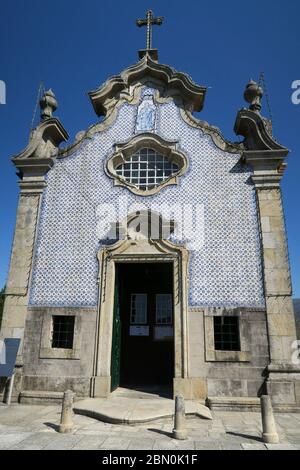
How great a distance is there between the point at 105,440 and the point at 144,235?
17.6ft

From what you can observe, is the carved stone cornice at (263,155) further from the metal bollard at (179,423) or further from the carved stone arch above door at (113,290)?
the metal bollard at (179,423)

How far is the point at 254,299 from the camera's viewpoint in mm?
8977

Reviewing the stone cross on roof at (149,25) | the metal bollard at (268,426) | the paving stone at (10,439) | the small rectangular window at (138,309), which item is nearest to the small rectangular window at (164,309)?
the small rectangular window at (138,309)

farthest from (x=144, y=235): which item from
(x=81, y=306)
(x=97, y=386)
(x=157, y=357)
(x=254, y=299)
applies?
(x=157, y=357)

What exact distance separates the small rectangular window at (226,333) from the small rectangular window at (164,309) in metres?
3.33

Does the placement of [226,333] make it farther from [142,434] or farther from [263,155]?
[263,155]

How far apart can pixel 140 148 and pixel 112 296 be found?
491 cm

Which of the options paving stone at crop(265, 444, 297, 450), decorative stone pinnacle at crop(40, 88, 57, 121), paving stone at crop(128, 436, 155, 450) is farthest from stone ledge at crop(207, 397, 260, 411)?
decorative stone pinnacle at crop(40, 88, 57, 121)

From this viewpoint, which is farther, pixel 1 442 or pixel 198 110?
pixel 198 110

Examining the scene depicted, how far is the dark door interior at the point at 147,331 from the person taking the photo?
12055 mm

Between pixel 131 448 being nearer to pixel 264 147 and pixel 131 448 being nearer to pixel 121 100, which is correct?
pixel 264 147

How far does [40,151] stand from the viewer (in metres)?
11.1

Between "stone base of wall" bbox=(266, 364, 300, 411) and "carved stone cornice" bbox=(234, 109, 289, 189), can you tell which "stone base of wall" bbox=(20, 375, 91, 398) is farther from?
"carved stone cornice" bbox=(234, 109, 289, 189)

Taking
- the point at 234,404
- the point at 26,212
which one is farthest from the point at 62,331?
the point at 234,404
